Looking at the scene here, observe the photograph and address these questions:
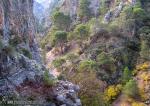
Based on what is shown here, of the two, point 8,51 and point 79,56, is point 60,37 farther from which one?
point 8,51

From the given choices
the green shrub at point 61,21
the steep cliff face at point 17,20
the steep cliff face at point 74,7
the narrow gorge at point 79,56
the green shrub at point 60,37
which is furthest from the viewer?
the steep cliff face at point 74,7

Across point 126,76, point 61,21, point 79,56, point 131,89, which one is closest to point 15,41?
point 131,89

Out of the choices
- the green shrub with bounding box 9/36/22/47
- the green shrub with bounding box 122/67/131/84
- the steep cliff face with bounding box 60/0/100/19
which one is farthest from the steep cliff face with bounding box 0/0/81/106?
the steep cliff face with bounding box 60/0/100/19

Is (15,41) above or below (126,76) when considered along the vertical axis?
above

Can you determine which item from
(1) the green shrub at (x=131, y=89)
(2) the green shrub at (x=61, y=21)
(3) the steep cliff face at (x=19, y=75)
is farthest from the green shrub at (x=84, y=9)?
(3) the steep cliff face at (x=19, y=75)

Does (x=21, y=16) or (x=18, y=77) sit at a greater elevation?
(x=21, y=16)

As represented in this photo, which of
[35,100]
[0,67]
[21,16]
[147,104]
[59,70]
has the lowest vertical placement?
[147,104]

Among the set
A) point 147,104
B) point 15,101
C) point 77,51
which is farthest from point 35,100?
point 77,51

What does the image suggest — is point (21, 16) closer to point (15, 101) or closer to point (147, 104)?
point (15, 101)

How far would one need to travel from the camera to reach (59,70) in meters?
53.0

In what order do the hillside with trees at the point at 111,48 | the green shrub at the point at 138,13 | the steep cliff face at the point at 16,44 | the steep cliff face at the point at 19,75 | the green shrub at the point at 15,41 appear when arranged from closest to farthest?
1. the steep cliff face at the point at 19,75
2. the steep cliff face at the point at 16,44
3. the green shrub at the point at 15,41
4. the hillside with trees at the point at 111,48
5. the green shrub at the point at 138,13

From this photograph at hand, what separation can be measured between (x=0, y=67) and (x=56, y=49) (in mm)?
47017

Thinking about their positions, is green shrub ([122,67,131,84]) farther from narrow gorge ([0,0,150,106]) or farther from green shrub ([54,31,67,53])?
green shrub ([54,31,67,53])

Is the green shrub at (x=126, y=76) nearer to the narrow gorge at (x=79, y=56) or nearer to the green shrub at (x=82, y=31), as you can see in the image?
the narrow gorge at (x=79, y=56)
